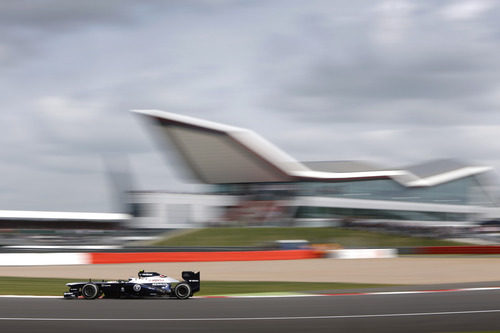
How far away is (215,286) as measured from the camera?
19656 mm

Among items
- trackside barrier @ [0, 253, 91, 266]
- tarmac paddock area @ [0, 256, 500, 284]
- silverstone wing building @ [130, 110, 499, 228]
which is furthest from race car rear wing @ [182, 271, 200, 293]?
silverstone wing building @ [130, 110, 499, 228]

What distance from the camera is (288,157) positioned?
8106 cm

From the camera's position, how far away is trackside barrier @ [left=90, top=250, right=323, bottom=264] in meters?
32.0

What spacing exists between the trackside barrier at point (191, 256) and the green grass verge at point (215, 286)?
32.4 feet

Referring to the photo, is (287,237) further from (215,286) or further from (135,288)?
(135,288)

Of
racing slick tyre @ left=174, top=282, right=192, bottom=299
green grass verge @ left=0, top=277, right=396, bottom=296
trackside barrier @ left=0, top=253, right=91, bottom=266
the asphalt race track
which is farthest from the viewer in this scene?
trackside barrier @ left=0, top=253, right=91, bottom=266

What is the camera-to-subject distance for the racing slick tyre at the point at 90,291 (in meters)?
14.5

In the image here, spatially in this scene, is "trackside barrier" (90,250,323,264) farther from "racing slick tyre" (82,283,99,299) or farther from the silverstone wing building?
the silverstone wing building

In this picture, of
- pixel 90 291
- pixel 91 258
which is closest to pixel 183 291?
pixel 90 291

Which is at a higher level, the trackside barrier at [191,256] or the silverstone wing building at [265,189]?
the silverstone wing building at [265,189]

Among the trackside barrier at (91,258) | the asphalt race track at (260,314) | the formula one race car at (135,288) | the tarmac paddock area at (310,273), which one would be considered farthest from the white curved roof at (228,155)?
the asphalt race track at (260,314)

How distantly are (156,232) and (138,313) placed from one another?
200 ft

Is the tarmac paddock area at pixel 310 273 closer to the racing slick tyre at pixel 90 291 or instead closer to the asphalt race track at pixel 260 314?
the asphalt race track at pixel 260 314

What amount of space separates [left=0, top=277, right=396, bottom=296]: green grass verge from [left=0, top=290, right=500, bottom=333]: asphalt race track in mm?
2480
